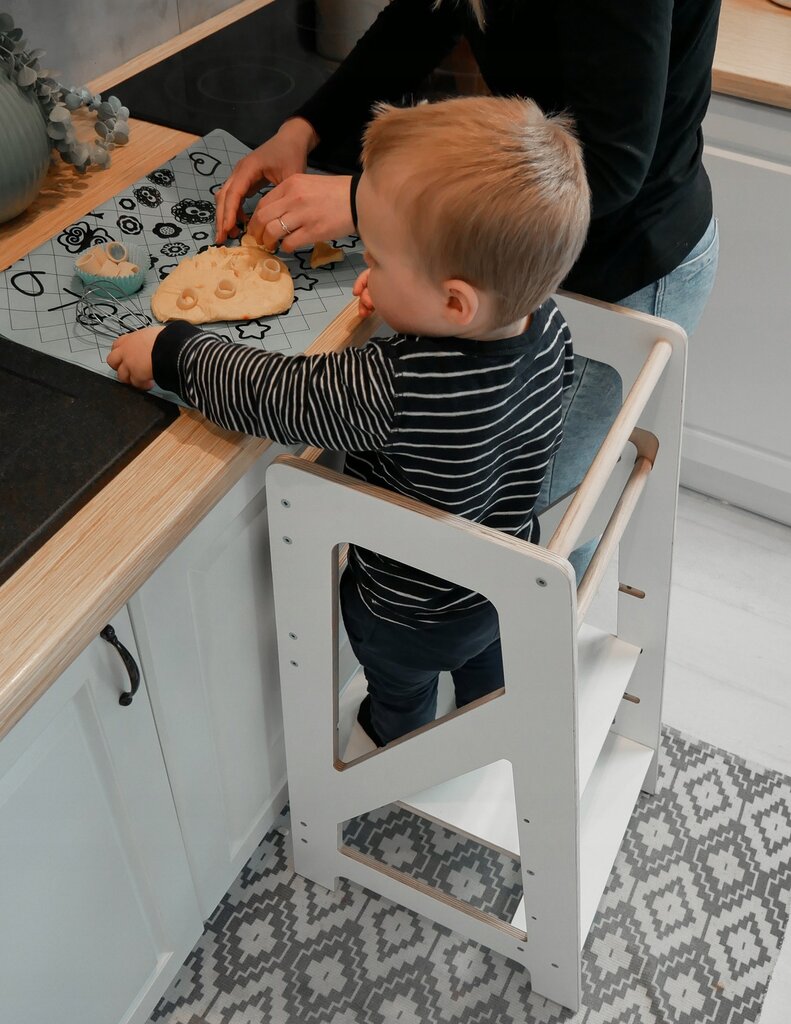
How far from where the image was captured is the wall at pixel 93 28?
111 cm

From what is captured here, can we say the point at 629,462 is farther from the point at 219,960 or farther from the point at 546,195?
the point at 219,960

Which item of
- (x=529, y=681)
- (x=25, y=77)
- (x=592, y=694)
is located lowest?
(x=592, y=694)

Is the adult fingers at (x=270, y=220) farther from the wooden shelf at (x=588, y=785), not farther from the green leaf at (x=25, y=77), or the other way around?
the wooden shelf at (x=588, y=785)

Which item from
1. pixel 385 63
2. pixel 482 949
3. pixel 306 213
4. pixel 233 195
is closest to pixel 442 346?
pixel 306 213

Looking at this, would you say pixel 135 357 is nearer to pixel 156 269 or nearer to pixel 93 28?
pixel 156 269

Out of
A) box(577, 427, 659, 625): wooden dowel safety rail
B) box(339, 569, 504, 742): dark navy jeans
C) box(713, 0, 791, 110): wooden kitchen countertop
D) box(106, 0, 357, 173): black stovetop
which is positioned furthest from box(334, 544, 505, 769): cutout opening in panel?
box(713, 0, 791, 110): wooden kitchen countertop

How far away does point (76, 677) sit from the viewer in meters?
0.72

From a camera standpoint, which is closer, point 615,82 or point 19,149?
point 615,82

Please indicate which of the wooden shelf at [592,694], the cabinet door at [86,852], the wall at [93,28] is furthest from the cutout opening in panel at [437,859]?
the wall at [93,28]

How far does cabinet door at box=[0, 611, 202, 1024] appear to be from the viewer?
72cm

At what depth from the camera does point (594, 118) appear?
0.75m

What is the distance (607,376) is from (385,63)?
0.41 m

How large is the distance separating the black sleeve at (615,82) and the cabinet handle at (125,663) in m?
0.52

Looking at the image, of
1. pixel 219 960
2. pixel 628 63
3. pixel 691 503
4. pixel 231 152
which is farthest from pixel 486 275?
pixel 691 503
